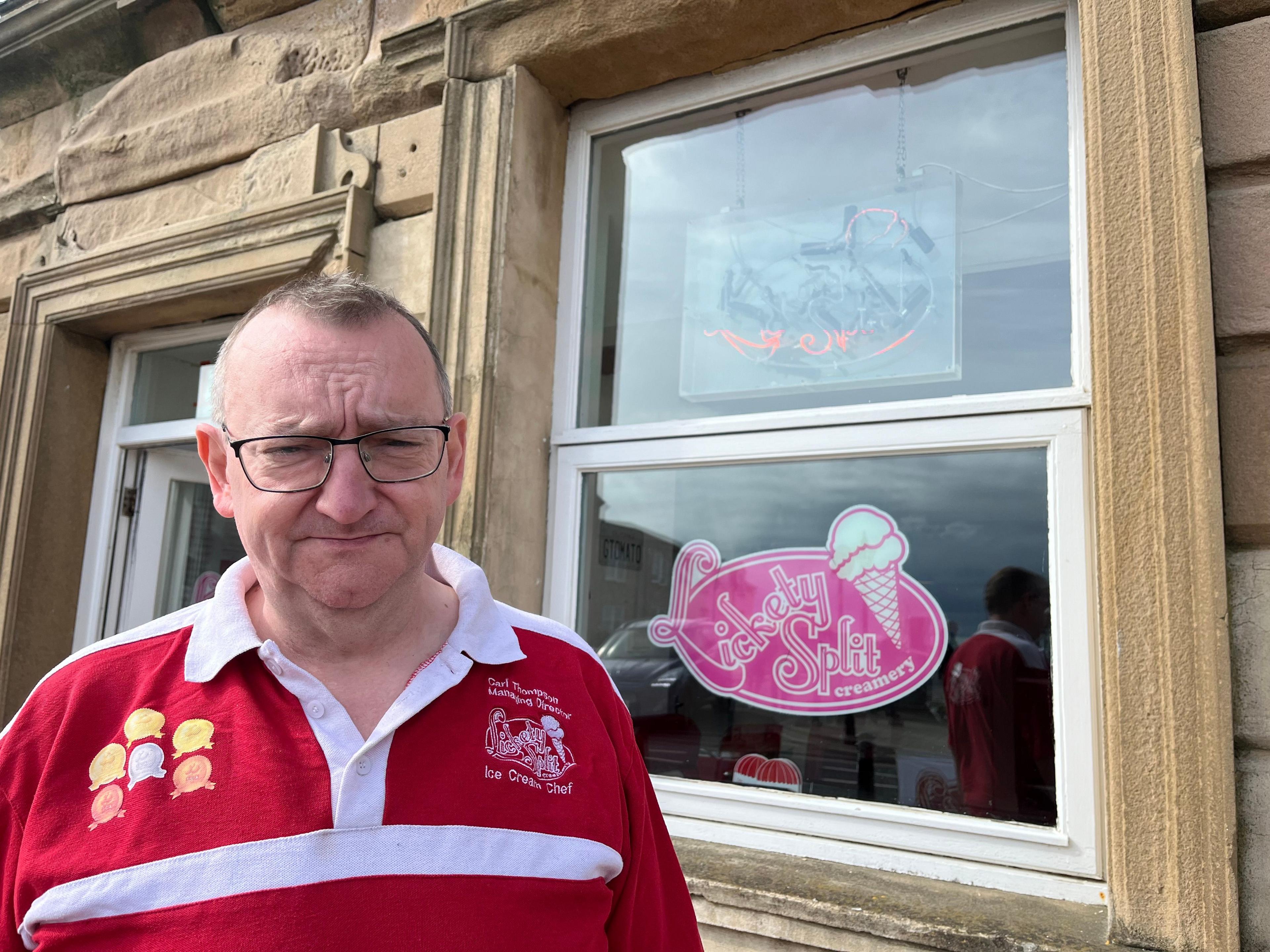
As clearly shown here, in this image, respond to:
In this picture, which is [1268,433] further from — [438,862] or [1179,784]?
[438,862]

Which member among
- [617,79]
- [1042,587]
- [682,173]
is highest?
[617,79]

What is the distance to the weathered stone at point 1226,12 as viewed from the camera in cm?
174

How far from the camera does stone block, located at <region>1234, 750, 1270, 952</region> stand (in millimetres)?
1501

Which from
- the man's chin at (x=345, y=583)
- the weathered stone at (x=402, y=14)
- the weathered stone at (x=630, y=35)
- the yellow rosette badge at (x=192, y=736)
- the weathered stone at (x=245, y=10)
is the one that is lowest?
the yellow rosette badge at (x=192, y=736)

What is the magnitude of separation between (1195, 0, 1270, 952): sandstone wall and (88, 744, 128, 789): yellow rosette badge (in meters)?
1.80

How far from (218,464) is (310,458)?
21 cm

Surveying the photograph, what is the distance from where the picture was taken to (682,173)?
8.71 ft

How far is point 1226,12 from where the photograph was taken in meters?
1.76

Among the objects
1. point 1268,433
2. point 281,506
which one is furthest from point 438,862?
point 1268,433

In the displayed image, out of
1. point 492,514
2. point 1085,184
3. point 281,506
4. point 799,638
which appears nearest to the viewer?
point 281,506

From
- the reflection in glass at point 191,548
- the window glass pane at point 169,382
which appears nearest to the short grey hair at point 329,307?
the window glass pane at point 169,382

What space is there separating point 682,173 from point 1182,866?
217cm

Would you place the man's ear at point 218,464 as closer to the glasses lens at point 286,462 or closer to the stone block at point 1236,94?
the glasses lens at point 286,462

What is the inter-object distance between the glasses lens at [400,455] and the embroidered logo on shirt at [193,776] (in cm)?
38
